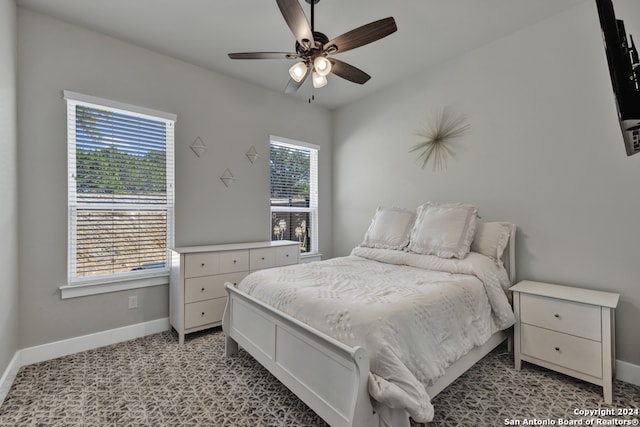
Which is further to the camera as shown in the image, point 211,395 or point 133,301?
point 133,301

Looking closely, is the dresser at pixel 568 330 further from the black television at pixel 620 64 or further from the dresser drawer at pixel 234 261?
the dresser drawer at pixel 234 261

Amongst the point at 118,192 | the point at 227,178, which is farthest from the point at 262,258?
the point at 118,192

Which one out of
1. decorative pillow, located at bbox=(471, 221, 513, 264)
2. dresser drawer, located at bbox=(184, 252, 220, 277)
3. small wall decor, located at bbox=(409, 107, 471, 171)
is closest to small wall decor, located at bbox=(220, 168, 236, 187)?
dresser drawer, located at bbox=(184, 252, 220, 277)

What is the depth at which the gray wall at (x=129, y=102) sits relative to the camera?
2281mm

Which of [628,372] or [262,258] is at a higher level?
[262,258]

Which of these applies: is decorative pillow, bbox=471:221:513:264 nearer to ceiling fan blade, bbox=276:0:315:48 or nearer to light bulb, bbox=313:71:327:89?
light bulb, bbox=313:71:327:89

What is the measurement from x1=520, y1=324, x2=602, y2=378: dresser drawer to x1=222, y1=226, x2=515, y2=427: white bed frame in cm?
20

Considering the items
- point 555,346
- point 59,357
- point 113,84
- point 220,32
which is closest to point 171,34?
point 220,32

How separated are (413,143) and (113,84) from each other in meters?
3.08

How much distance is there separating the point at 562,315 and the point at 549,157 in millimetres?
1267

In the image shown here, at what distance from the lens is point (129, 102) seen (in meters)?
2.71

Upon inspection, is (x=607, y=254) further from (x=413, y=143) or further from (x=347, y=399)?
(x=347, y=399)

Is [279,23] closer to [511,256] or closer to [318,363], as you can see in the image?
[318,363]

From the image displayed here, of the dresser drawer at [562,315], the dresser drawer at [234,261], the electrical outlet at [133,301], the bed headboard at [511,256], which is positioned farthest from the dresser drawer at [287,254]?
the dresser drawer at [562,315]
